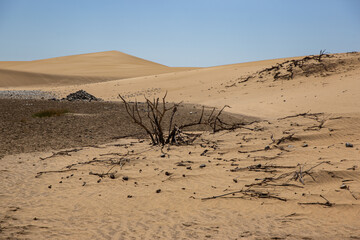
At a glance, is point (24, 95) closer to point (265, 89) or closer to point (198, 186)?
point (265, 89)

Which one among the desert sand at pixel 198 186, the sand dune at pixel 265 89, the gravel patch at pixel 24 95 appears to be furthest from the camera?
the gravel patch at pixel 24 95

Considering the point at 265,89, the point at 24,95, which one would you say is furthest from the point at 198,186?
the point at 24,95

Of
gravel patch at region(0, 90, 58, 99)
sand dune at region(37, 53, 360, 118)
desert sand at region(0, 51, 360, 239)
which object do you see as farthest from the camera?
gravel patch at region(0, 90, 58, 99)

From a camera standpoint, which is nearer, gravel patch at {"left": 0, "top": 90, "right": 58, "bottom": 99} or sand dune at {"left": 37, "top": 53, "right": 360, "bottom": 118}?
sand dune at {"left": 37, "top": 53, "right": 360, "bottom": 118}

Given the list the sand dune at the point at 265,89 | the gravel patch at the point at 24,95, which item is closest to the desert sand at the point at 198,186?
the sand dune at the point at 265,89

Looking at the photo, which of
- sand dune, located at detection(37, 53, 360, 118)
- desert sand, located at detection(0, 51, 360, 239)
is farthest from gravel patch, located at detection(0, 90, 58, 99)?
desert sand, located at detection(0, 51, 360, 239)

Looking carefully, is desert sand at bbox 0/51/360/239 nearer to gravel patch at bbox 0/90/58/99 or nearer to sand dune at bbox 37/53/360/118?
A: sand dune at bbox 37/53/360/118

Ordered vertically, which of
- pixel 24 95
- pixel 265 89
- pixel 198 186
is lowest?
pixel 198 186

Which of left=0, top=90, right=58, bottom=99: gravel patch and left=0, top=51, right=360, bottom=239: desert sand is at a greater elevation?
left=0, top=90, right=58, bottom=99: gravel patch

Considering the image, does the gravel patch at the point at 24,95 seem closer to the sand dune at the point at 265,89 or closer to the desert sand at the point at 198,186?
the sand dune at the point at 265,89

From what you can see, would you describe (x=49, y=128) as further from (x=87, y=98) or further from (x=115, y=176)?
(x=87, y=98)

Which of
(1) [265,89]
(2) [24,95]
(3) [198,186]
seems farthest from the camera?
(2) [24,95]

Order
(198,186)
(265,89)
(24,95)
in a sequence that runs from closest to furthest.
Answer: (198,186) < (265,89) < (24,95)

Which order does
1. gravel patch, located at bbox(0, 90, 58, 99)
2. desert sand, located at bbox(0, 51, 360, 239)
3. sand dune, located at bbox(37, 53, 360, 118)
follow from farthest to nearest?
1. gravel patch, located at bbox(0, 90, 58, 99)
2. sand dune, located at bbox(37, 53, 360, 118)
3. desert sand, located at bbox(0, 51, 360, 239)
